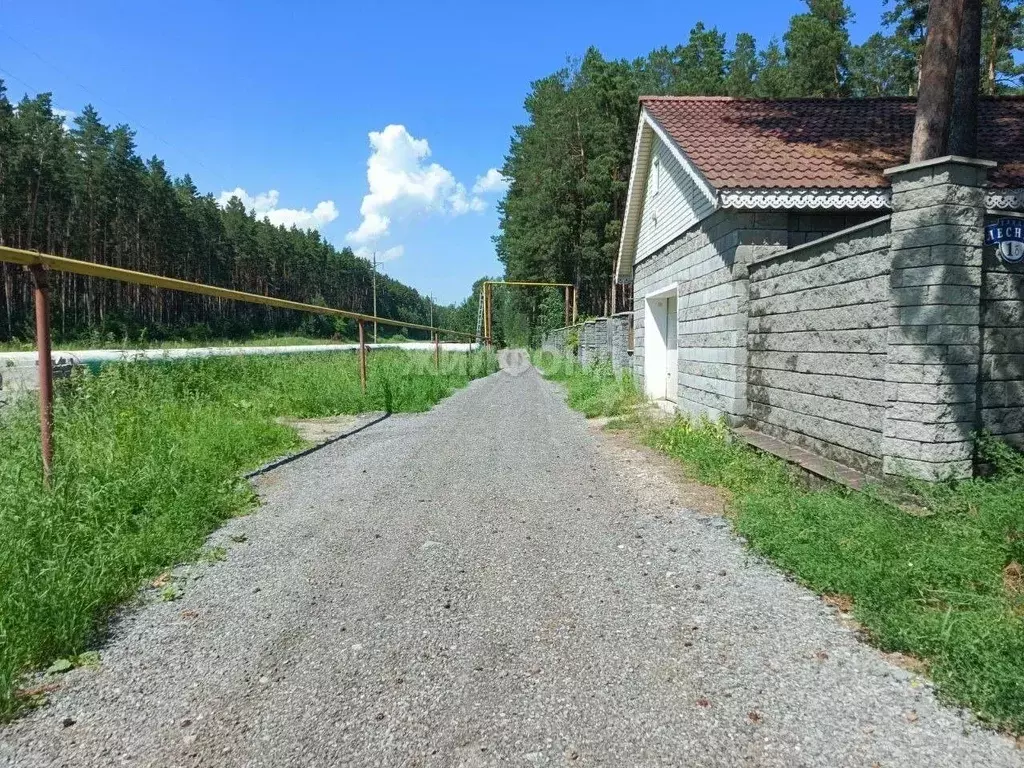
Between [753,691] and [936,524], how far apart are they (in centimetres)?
212

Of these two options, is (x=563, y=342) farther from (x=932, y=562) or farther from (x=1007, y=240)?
(x=932, y=562)

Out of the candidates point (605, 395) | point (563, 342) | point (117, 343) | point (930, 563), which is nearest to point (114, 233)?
point (563, 342)

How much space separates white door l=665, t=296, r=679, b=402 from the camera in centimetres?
1196

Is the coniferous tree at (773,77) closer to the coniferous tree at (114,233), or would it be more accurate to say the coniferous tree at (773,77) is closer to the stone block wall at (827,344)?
the coniferous tree at (114,233)

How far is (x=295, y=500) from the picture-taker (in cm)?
555

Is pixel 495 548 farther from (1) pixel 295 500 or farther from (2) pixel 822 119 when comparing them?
(2) pixel 822 119

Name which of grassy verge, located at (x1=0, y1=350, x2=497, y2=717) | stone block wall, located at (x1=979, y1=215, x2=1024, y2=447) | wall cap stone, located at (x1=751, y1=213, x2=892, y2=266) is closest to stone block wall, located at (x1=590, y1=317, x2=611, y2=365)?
grassy verge, located at (x1=0, y1=350, x2=497, y2=717)

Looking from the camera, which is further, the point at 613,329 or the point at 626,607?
the point at 613,329

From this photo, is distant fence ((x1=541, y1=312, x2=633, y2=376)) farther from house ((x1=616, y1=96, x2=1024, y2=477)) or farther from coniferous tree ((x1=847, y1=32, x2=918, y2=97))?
coniferous tree ((x1=847, y1=32, x2=918, y2=97))

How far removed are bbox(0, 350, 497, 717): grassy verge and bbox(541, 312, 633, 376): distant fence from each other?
9.30 m

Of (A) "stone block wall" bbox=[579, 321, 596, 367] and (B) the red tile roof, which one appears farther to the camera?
(A) "stone block wall" bbox=[579, 321, 596, 367]

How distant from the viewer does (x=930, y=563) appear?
3.34 metres

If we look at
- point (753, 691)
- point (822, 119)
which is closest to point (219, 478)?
point (753, 691)

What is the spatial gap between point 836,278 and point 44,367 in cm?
636
